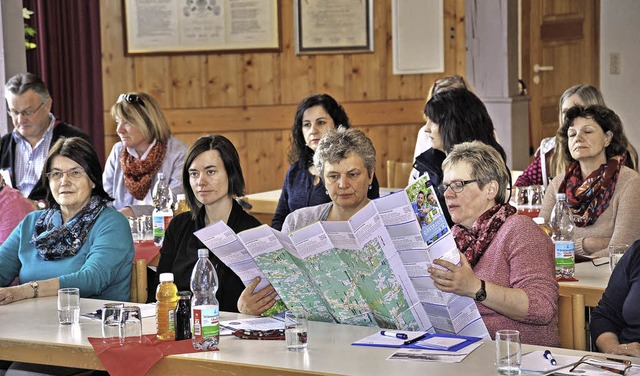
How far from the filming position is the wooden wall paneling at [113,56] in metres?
8.11

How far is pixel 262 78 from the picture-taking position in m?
8.44

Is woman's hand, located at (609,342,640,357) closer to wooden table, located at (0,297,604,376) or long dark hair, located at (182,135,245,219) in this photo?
wooden table, located at (0,297,604,376)

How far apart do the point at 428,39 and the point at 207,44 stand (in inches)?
71.8

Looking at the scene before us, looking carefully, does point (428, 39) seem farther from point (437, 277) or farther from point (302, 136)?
point (437, 277)

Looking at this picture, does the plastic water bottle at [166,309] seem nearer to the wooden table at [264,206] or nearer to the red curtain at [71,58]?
the wooden table at [264,206]

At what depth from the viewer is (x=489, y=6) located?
830 cm

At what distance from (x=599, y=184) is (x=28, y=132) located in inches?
126

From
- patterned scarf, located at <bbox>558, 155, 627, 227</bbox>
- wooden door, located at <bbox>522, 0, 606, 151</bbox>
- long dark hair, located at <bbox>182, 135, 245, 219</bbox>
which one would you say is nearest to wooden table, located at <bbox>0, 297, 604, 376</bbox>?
long dark hair, located at <bbox>182, 135, 245, 219</bbox>

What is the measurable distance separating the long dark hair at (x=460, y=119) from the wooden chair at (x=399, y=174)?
1.72 m

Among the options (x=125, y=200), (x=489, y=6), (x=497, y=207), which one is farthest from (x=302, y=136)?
(x=489, y=6)

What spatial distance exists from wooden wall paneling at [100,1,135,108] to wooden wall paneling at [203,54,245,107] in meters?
0.62

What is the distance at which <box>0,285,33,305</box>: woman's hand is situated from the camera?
3.72 meters

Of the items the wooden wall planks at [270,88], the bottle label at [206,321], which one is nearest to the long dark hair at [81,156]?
the bottle label at [206,321]

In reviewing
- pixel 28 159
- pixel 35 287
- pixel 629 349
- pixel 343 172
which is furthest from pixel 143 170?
pixel 629 349
